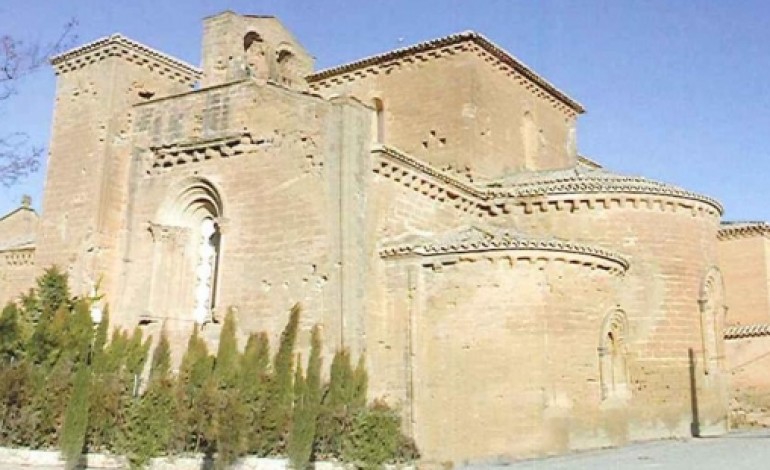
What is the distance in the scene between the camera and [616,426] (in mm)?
14523

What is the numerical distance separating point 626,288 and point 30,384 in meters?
10.8

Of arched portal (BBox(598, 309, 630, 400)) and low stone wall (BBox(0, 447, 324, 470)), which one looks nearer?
low stone wall (BBox(0, 447, 324, 470))

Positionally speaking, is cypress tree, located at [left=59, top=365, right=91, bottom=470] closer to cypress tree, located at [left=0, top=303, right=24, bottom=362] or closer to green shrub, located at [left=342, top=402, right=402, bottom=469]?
cypress tree, located at [left=0, top=303, right=24, bottom=362]

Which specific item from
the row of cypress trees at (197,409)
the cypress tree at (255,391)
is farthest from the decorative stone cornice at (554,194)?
the cypress tree at (255,391)

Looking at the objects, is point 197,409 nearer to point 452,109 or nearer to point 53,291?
point 53,291

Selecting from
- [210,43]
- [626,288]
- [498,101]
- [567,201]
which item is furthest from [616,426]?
[210,43]

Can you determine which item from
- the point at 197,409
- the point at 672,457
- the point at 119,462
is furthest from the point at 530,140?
the point at 119,462

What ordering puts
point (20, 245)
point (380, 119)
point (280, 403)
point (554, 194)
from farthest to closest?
point (20, 245) < point (380, 119) < point (554, 194) < point (280, 403)

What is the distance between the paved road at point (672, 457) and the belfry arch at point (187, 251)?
6281mm

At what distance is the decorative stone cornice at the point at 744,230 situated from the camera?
78.5 feet

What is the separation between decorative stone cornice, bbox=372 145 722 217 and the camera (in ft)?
52.3

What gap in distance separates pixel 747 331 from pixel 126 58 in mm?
17134

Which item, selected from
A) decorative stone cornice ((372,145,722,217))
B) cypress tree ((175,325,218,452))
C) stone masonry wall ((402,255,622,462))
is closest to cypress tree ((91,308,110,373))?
cypress tree ((175,325,218,452))

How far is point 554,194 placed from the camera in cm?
1642
